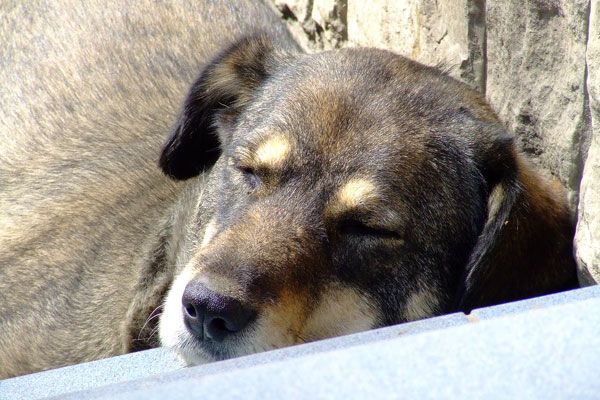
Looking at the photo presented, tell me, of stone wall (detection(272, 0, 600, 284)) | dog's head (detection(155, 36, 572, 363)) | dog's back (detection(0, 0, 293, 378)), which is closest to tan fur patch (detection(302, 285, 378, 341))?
dog's head (detection(155, 36, 572, 363))

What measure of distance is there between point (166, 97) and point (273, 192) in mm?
1622

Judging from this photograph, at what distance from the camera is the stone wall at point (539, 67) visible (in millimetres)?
2709

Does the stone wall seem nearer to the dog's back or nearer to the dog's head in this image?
the dog's head

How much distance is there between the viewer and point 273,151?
304cm

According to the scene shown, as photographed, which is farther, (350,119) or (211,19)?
(211,19)

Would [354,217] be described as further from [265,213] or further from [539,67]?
[539,67]

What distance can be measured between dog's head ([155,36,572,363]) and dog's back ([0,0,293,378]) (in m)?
0.66

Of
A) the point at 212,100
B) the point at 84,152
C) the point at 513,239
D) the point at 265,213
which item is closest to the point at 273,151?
the point at 265,213

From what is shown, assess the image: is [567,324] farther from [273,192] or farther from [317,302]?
[273,192]

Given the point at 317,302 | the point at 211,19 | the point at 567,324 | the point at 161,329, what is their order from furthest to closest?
the point at 211,19
the point at 161,329
the point at 317,302
the point at 567,324

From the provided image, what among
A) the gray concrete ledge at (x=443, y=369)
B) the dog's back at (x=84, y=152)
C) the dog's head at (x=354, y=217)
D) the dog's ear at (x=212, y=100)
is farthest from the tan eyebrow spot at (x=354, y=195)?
the gray concrete ledge at (x=443, y=369)

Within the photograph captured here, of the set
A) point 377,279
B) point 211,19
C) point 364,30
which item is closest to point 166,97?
point 211,19

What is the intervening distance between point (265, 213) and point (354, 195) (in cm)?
29

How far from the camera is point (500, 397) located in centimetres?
137
